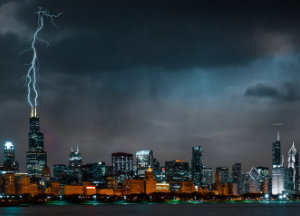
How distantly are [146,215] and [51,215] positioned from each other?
2411cm

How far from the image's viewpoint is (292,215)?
13588 cm

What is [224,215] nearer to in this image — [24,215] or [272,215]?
[272,215]

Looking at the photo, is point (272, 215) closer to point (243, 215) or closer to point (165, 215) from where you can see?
point (243, 215)

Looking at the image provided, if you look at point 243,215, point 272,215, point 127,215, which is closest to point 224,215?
point 243,215

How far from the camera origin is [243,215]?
440 feet

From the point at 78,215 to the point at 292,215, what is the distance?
56.3 m

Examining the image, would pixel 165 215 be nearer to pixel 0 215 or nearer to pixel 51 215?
pixel 51 215

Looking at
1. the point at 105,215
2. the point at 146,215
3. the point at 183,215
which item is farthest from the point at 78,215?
the point at 183,215

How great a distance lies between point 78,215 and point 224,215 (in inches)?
1514

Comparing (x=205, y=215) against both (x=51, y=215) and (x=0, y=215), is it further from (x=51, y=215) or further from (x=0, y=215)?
(x=0, y=215)

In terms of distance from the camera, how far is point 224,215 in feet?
443

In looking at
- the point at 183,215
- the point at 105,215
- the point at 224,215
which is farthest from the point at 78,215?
the point at 224,215

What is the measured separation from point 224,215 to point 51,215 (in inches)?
1754

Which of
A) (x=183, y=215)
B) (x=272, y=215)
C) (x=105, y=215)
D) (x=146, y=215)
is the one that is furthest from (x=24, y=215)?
(x=272, y=215)
